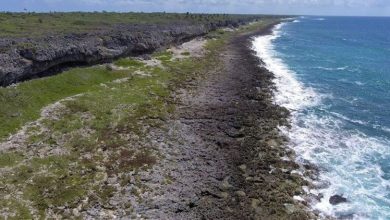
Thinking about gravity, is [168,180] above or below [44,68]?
below

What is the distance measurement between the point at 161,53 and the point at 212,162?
5686 cm

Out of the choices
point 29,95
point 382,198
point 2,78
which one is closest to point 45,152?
point 29,95

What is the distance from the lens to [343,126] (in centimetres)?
5212

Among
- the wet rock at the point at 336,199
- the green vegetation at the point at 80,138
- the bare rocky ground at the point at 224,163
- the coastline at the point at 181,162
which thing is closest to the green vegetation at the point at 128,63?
the green vegetation at the point at 80,138

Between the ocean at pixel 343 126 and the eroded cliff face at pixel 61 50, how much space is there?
31.2m

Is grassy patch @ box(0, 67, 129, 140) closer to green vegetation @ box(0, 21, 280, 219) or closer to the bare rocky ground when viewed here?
green vegetation @ box(0, 21, 280, 219)

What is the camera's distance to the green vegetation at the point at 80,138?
31562 mm

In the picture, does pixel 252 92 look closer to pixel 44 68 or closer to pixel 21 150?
pixel 44 68

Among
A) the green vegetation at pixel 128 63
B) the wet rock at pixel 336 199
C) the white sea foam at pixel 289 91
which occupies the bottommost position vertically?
the wet rock at pixel 336 199

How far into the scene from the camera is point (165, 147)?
41.4 meters

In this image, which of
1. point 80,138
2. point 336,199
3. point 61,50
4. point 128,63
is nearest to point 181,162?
point 80,138

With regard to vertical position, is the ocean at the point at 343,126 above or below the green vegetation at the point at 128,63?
below

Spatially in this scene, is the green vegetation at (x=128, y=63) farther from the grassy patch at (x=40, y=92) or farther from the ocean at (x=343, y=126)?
the ocean at (x=343, y=126)

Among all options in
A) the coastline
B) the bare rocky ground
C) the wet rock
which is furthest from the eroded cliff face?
the wet rock
